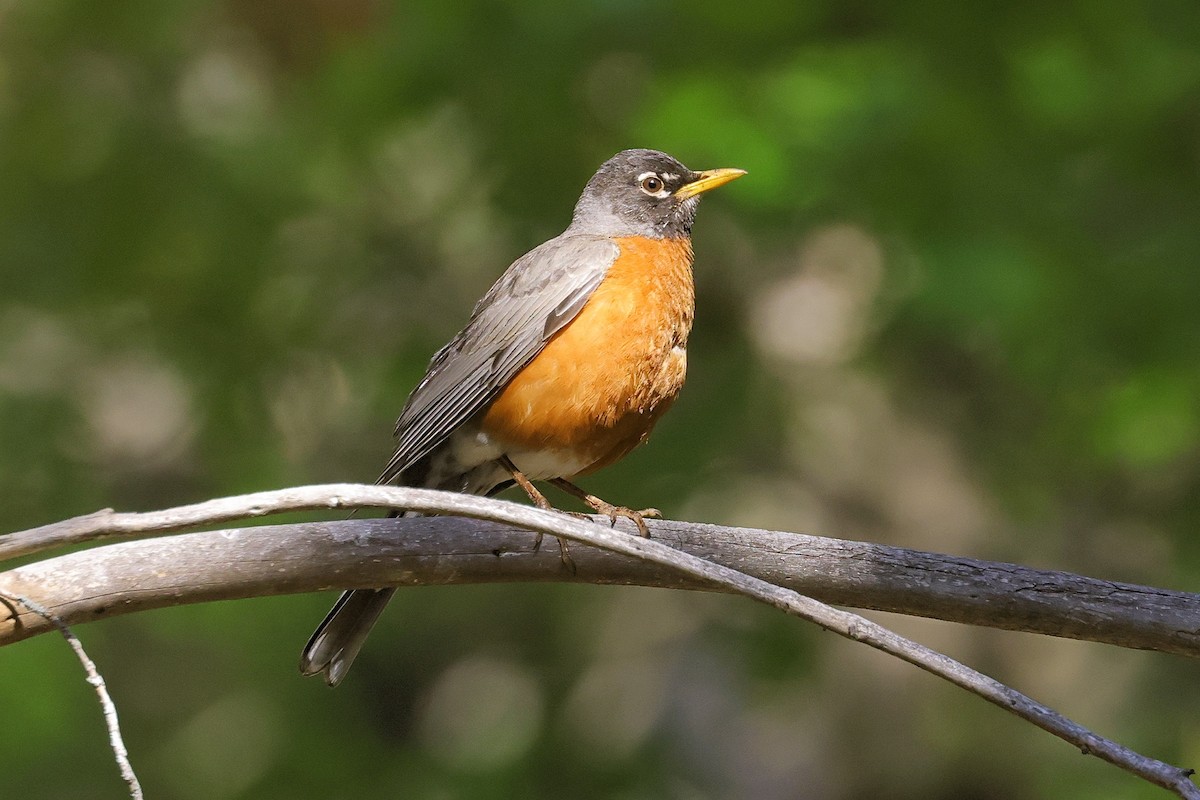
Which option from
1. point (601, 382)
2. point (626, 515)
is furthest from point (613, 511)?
point (601, 382)

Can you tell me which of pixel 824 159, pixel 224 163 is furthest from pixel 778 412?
pixel 224 163

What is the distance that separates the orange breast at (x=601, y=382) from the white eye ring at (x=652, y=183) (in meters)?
0.76

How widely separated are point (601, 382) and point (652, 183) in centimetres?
124

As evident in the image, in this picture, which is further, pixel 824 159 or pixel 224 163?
pixel 224 163

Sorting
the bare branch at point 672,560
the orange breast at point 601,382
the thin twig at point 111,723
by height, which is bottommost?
the thin twig at point 111,723

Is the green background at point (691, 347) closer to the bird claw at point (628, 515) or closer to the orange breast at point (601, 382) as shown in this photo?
the orange breast at point (601, 382)

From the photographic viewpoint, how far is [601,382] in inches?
147

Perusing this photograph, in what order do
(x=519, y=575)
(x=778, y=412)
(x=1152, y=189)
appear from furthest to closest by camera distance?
(x=778, y=412) → (x=1152, y=189) → (x=519, y=575)

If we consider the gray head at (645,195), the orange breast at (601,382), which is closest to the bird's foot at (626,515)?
the orange breast at (601,382)

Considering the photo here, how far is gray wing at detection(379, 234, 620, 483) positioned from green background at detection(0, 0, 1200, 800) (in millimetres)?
747

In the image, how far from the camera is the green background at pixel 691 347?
478cm

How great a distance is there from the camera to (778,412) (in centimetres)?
584

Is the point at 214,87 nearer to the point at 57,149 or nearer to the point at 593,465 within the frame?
the point at 57,149

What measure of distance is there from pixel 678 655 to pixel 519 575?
13.1 feet
